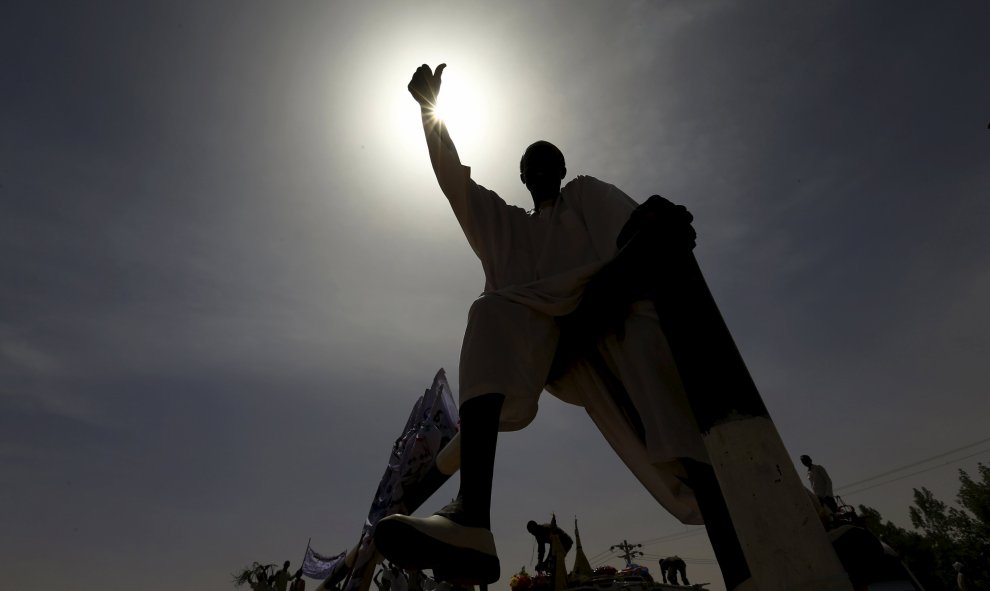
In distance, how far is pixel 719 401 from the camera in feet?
5.24

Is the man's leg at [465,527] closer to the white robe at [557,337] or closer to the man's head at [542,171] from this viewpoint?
the white robe at [557,337]

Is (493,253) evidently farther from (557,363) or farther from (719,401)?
(719,401)

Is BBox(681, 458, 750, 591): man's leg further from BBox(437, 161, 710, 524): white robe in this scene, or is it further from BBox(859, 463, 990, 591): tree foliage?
BBox(859, 463, 990, 591): tree foliage

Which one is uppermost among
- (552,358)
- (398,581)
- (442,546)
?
(398,581)

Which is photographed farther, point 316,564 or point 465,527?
point 316,564

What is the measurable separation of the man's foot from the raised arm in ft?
6.20

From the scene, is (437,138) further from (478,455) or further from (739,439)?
(739,439)

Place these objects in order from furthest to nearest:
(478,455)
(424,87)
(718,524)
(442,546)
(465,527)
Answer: (424,87) → (478,455) → (718,524) → (465,527) → (442,546)

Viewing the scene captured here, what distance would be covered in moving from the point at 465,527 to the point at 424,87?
2.42 metres

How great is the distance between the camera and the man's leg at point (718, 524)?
1.83 metres

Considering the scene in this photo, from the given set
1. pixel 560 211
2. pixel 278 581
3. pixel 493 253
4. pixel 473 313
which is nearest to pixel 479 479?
pixel 473 313

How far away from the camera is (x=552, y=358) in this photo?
7.98 ft

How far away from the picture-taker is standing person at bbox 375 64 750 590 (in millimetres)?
1813

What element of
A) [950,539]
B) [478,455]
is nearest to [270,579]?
[478,455]
